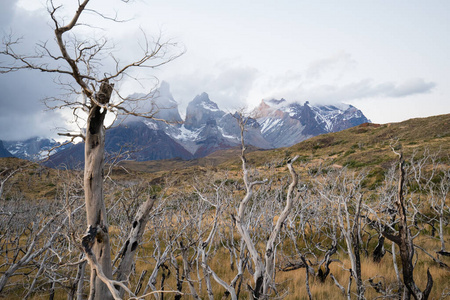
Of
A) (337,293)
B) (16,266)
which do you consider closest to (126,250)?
(16,266)

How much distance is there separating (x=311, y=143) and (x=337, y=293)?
57686 millimetres

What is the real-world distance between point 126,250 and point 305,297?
454 centimetres

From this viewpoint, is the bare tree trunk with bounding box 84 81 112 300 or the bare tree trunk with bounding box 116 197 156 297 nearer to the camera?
the bare tree trunk with bounding box 84 81 112 300

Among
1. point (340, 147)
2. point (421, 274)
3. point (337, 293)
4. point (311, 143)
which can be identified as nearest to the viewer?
point (337, 293)

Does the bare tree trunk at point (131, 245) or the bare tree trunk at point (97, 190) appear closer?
the bare tree trunk at point (97, 190)

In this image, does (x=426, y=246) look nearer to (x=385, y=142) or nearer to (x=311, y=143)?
(x=385, y=142)

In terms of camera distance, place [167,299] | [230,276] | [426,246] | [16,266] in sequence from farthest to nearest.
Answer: [426,246] → [230,276] → [167,299] → [16,266]

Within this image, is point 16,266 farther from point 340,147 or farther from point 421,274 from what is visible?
point 340,147

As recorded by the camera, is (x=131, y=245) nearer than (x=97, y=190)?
No

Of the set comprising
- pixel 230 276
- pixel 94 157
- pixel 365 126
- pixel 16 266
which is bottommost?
pixel 230 276

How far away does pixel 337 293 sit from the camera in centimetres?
564

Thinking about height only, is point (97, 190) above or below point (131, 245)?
above

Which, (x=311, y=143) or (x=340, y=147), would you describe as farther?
(x=311, y=143)

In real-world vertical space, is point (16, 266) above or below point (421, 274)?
above
